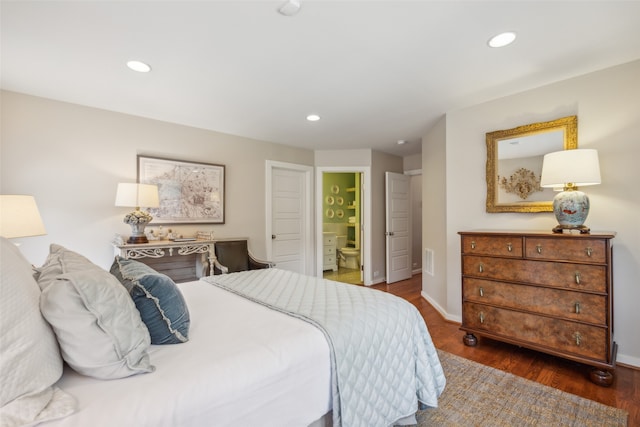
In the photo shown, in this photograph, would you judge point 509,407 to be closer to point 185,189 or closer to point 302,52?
point 302,52

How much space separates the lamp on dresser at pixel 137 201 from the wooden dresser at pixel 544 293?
3128mm

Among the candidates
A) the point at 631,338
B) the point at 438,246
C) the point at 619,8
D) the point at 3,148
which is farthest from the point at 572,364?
the point at 3,148

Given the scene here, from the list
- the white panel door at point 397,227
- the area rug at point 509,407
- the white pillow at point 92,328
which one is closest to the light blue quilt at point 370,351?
the area rug at point 509,407

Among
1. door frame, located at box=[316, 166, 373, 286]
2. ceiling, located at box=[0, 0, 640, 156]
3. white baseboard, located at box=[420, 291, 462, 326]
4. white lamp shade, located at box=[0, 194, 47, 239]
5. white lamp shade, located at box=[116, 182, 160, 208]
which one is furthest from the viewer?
door frame, located at box=[316, 166, 373, 286]

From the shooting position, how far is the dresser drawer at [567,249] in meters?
2.06

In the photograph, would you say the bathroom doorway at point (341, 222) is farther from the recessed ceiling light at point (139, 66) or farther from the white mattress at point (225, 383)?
the white mattress at point (225, 383)

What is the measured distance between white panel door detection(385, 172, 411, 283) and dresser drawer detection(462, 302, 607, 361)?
247cm

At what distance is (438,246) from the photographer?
12.4ft

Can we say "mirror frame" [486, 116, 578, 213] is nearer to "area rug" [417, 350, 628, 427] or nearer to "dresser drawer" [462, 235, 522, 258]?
"dresser drawer" [462, 235, 522, 258]

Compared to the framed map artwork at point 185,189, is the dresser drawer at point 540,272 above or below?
below

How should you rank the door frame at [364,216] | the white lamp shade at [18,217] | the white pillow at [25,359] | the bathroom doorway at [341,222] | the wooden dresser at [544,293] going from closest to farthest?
the white pillow at [25,359] < the white lamp shade at [18,217] < the wooden dresser at [544,293] < the door frame at [364,216] < the bathroom doorway at [341,222]

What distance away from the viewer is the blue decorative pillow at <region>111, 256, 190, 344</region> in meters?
1.20

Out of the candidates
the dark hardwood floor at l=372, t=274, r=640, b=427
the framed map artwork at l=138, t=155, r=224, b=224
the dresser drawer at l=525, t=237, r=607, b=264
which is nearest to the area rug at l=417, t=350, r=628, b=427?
the dark hardwood floor at l=372, t=274, r=640, b=427

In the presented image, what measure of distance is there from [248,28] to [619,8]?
218 centimetres
